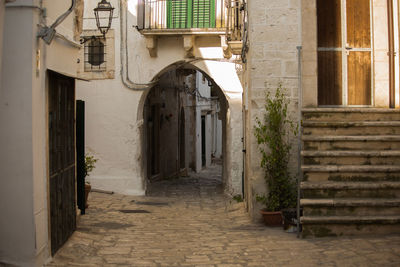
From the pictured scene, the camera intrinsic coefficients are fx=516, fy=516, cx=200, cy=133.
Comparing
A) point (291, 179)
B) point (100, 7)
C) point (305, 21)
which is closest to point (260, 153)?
point (291, 179)

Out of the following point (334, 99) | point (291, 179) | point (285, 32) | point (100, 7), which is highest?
point (100, 7)

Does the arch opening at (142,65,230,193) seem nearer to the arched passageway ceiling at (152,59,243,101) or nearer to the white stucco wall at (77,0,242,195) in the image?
the white stucco wall at (77,0,242,195)

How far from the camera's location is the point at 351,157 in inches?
269

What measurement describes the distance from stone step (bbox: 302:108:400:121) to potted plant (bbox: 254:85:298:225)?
0.40 meters

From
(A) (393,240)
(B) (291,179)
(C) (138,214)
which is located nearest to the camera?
(A) (393,240)

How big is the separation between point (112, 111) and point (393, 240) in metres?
8.78

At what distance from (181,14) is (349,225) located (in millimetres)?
8300

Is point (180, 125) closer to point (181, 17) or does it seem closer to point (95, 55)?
point (95, 55)

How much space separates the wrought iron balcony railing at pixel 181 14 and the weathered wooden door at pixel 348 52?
5.09 metres

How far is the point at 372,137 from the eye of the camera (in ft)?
22.8

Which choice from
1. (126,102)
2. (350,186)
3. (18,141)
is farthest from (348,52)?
(126,102)

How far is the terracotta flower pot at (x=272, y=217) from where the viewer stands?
748 centimetres

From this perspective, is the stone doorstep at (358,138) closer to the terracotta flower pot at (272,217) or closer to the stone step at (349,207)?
the stone step at (349,207)

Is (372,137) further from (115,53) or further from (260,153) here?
(115,53)
